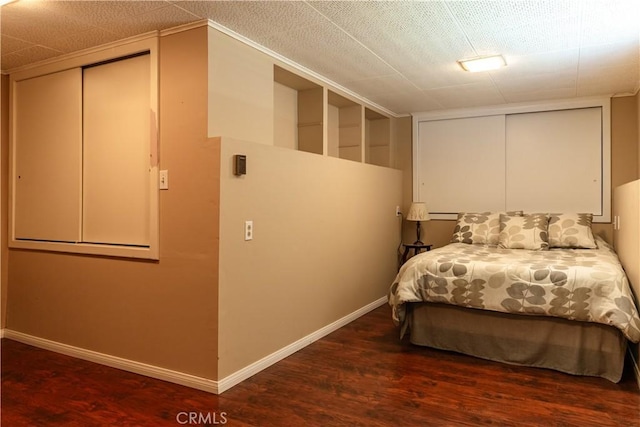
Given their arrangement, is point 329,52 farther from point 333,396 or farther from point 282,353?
point 333,396

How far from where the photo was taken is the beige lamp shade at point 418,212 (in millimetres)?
4992

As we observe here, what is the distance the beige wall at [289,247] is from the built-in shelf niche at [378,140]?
70 cm

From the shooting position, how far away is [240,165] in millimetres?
2684

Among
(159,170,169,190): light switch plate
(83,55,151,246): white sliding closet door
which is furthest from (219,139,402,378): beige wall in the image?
(83,55,151,246): white sliding closet door

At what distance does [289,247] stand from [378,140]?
259 centimetres

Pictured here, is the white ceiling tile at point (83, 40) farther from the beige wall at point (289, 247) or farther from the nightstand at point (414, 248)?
the nightstand at point (414, 248)

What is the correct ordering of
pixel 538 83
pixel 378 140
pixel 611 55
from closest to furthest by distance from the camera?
pixel 611 55
pixel 538 83
pixel 378 140

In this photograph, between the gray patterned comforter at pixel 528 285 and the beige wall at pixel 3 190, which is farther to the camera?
the beige wall at pixel 3 190

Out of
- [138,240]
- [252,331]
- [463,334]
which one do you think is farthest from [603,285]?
[138,240]

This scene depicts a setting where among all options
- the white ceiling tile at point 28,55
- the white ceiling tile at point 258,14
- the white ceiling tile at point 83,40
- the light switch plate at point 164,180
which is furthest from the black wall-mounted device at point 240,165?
the white ceiling tile at point 28,55

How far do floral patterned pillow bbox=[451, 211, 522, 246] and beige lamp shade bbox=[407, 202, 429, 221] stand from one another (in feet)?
1.32

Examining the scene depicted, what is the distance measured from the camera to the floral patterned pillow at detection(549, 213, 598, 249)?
157 inches

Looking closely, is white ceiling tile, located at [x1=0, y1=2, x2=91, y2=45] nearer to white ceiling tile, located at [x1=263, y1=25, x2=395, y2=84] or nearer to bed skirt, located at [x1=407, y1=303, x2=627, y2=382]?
white ceiling tile, located at [x1=263, y1=25, x2=395, y2=84]

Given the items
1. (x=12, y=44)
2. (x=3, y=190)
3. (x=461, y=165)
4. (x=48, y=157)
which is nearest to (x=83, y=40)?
(x=12, y=44)
